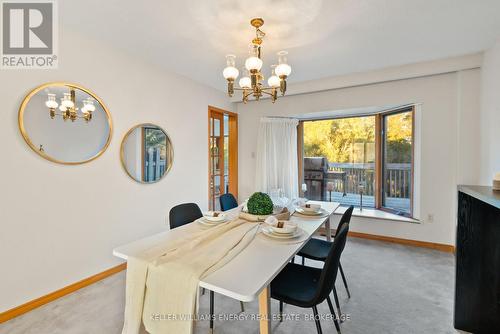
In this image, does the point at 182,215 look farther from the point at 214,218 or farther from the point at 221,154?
the point at 221,154

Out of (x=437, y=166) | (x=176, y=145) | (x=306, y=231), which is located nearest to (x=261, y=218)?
(x=306, y=231)

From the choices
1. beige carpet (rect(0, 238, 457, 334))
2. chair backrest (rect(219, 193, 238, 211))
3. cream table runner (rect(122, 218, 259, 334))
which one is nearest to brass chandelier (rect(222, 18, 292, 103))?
cream table runner (rect(122, 218, 259, 334))

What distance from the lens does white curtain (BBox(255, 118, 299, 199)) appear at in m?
4.23

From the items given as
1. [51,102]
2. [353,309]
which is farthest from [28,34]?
[353,309]

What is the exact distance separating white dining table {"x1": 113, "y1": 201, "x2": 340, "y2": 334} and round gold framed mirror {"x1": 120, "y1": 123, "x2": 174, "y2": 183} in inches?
56.2

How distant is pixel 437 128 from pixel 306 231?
272 centimetres

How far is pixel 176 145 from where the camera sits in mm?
3395

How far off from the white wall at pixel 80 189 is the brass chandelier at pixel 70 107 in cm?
15

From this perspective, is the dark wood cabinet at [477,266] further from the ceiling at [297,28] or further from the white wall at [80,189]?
the white wall at [80,189]

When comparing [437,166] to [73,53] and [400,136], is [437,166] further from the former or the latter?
[73,53]

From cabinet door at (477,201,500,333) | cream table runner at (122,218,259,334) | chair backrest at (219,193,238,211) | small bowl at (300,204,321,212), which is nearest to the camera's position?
cream table runner at (122,218,259,334)

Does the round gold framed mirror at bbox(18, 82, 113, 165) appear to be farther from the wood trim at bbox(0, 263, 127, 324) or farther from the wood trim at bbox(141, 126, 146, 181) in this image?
the wood trim at bbox(0, 263, 127, 324)

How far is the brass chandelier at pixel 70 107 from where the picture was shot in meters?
2.15

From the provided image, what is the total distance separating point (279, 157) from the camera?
4.27 metres
